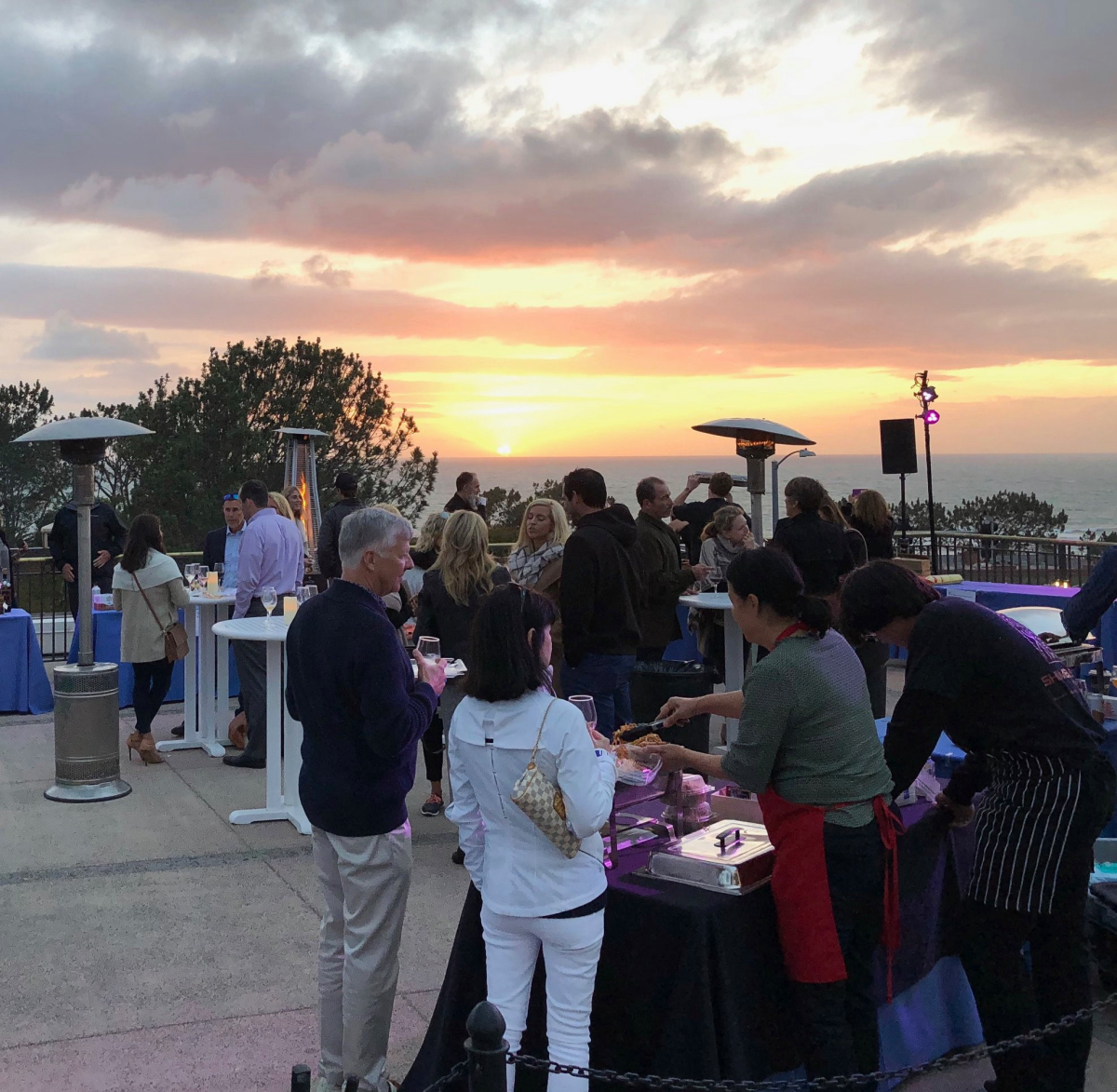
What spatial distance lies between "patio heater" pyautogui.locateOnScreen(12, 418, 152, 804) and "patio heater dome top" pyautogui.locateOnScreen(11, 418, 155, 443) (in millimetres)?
15

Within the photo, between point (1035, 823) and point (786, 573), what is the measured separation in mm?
932

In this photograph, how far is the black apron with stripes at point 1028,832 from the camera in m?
2.94

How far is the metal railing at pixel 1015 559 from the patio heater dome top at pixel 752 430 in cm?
551

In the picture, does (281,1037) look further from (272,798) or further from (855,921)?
(272,798)

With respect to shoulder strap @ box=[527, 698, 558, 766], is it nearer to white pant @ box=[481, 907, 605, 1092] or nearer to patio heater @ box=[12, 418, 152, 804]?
white pant @ box=[481, 907, 605, 1092]

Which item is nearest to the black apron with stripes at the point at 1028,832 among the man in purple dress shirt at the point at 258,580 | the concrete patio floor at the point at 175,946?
the concrete patio floor at the point at 175,946

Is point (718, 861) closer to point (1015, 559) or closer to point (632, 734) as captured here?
point (632, 734)

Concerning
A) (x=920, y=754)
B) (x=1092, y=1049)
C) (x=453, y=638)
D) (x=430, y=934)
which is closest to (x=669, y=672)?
(x=453, y=638)

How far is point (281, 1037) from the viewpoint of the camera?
12.3 ft

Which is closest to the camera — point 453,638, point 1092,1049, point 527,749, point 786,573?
point 527,749

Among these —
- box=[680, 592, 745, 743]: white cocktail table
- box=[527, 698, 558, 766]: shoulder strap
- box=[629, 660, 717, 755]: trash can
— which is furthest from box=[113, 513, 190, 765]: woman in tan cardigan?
box=[527, 698, 558, 766]: shoulder strap

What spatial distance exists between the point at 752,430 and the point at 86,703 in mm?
5750

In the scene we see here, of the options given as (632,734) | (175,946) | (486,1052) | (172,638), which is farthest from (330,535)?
(486,1052)

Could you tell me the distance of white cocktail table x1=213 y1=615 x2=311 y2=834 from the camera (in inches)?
235
